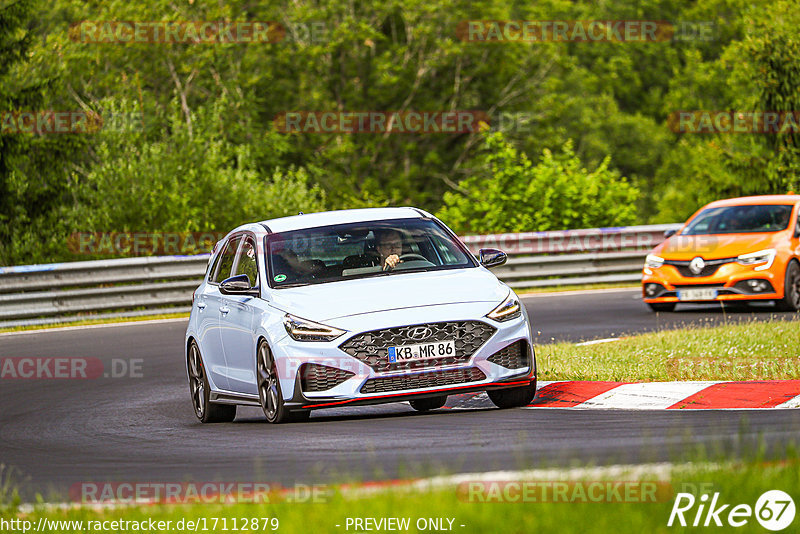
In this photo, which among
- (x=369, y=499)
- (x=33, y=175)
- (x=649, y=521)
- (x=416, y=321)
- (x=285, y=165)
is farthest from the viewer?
(x=285, y=165)

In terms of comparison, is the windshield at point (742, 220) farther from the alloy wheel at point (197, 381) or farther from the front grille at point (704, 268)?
the alloy wheel at point (197, 381)

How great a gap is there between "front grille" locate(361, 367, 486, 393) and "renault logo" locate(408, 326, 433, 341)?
25cm

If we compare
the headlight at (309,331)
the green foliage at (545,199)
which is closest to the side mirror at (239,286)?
the headlight at (309,331)

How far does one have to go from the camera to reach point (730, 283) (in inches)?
727

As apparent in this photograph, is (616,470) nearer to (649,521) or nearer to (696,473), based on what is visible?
(696,473)

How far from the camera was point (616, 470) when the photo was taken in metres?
6.14

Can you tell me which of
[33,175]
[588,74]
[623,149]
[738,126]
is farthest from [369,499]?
[588,74]

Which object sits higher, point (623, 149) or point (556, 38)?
point (556, 38)

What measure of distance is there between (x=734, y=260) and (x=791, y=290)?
84 centimetres

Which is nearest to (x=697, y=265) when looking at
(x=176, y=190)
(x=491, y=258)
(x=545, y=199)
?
(x=491, y=258)

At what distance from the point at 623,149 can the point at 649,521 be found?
68.7m

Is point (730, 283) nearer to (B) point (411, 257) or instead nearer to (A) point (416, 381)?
(B) point (411, 257)

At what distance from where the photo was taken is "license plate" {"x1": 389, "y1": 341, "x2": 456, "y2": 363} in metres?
9.51

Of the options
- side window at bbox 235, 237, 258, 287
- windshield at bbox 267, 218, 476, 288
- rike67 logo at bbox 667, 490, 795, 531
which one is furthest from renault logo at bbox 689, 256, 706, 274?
rike67 logo at bbox 667, 490, 795, 531
